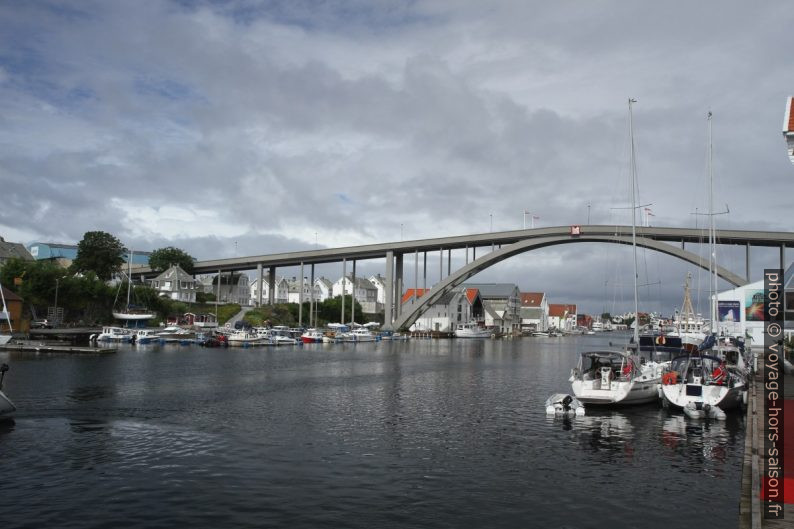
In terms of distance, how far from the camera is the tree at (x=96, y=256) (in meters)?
110

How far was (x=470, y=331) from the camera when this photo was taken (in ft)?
438

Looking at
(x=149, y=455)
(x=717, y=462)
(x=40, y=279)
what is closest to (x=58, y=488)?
(x=149, y=455)

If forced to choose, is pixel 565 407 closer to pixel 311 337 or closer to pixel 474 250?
pixel 311 337

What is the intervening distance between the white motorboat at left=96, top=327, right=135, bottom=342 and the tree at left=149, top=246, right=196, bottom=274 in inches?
2126

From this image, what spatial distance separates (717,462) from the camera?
67.3 ft

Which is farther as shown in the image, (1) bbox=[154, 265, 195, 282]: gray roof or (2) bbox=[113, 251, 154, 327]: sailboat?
(1) bbox=[154, 265, 195, 282]: gray roof

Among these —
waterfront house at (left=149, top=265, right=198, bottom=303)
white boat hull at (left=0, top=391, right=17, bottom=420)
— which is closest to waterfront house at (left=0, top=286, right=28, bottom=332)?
waterfront house at (left=149, top=265, right=198, bottom=303)

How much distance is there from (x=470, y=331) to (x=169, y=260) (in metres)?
64.0

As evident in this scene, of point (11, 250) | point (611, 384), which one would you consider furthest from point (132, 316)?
point (611, 384)

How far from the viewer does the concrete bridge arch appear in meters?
91.1

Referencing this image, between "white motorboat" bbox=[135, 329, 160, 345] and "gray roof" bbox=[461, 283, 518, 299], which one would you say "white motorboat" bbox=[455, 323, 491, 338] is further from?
"white motorboat" bbox=[135, 329, 160, 345]

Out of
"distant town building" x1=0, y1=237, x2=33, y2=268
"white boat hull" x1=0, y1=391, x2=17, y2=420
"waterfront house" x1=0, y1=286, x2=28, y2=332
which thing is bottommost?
"white boat hull" x1=0, y1=391, x2=17, y2=420

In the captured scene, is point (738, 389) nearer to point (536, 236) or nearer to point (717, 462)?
point (717, 462)

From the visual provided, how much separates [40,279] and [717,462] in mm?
82377
